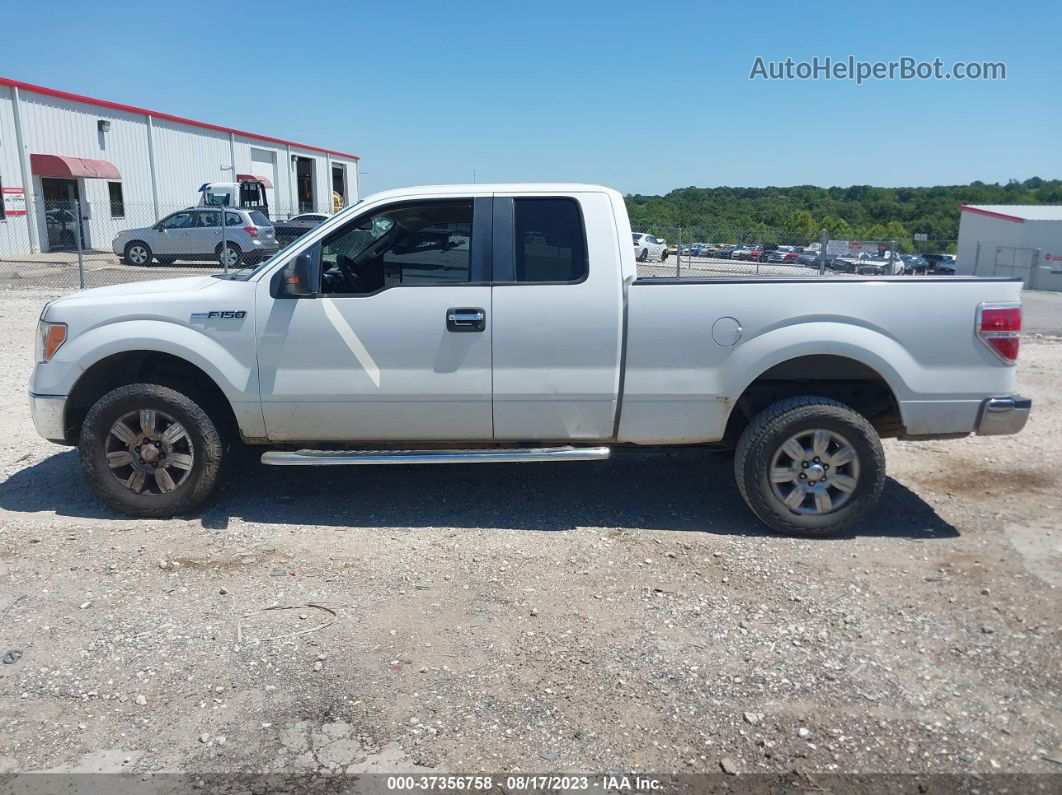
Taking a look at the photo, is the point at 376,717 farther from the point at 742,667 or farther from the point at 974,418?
the point at 974,418

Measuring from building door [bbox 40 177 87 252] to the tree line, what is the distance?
1980 centimetres

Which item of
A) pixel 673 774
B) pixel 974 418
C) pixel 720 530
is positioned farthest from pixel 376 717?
pixel 974 418

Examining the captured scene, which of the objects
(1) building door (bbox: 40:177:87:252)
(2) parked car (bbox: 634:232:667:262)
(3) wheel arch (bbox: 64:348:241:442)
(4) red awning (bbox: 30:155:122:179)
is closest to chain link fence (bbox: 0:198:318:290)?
(1) building door (bbox: 40:177:87:252)

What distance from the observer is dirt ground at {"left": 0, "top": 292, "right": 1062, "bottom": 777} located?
320 centimetres

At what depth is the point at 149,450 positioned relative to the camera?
5.22m

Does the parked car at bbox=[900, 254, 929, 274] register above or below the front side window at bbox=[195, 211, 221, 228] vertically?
below

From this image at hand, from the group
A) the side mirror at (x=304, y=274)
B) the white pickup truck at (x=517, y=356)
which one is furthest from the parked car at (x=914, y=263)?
the side mirror at (x=304, y=274)

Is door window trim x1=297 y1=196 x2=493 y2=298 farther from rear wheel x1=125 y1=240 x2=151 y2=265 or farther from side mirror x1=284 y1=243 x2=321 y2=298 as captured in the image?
rear wheel x1=125 y1=240 x2=151 y2=265

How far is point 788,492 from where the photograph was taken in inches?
201

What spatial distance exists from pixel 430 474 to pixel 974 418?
11.7 ft

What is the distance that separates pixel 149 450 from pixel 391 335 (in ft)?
5.44

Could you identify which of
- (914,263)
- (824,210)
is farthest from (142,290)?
(824,210)

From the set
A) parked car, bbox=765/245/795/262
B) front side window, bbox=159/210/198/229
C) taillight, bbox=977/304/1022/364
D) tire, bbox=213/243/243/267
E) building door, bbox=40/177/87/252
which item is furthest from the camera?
building door, bbox=40/177/87/252

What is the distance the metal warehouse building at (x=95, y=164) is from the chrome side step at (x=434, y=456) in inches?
778
